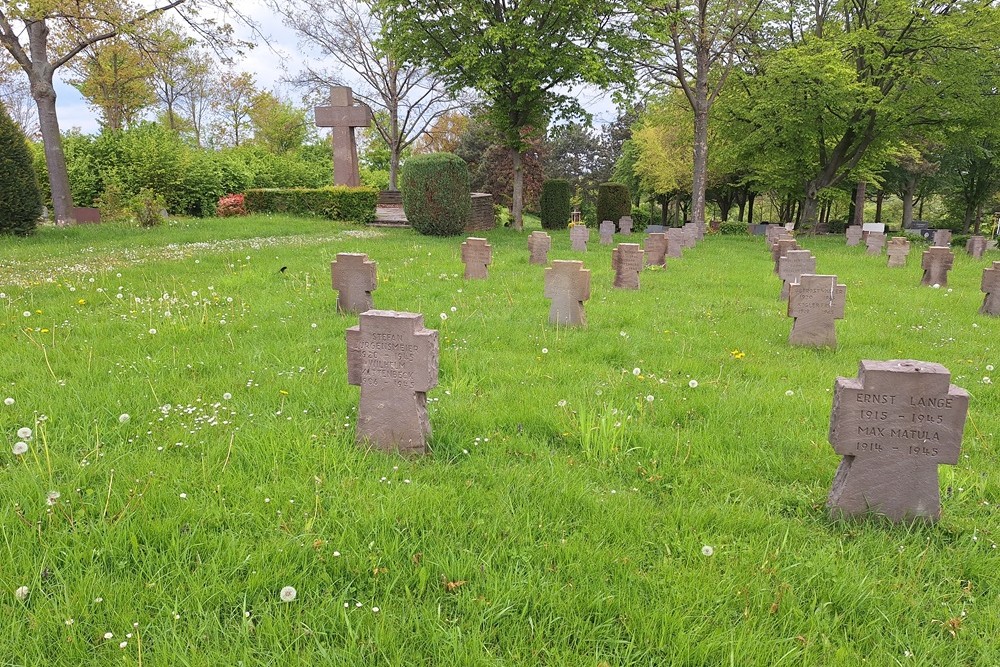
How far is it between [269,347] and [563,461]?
325 centimetres

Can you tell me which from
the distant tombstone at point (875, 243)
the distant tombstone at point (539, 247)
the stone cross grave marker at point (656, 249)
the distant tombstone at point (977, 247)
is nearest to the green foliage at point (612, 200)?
the distant tombstone at point (875, 243)

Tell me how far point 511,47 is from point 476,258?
11.2 meters

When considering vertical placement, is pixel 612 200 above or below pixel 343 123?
below

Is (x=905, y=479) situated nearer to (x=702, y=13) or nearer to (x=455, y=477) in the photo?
(x=455, y=477)

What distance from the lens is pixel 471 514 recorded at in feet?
9.32

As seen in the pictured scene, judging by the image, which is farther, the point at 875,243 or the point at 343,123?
the point at 343,123

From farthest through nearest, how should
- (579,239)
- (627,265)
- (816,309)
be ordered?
(579,239) → (627,265) → (816,309)

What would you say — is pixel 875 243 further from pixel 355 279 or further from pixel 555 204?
pixel 355 279

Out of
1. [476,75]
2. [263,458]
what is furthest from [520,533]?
[476,75]

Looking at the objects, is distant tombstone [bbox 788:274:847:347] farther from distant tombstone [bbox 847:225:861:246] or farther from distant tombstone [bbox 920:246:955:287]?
distant tombstone [bbox 847:225:861:246]

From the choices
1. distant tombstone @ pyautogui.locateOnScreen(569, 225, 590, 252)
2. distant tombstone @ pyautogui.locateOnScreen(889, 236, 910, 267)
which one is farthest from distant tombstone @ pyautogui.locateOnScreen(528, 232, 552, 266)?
distant tombstone @ pyautogui.locateOnScreen(889, 236, 910, 267)

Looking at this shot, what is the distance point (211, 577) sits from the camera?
2326 millimetres

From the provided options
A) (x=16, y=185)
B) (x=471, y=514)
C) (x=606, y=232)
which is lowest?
(x=471, y=514)

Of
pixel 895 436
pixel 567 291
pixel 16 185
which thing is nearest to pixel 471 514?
pixel 895 436
